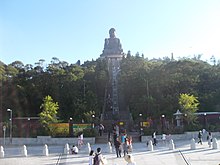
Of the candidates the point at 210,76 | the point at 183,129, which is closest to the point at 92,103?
the point at 183,129

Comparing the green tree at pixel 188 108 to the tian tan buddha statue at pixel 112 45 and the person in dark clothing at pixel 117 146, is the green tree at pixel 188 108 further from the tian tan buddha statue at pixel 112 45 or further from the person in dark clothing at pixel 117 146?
the tian tan buddha statue at pixel 112 45

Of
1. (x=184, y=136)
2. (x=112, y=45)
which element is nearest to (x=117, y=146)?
(x=184, y=136)

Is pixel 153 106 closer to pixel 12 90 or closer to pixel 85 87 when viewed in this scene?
pixel 85 87

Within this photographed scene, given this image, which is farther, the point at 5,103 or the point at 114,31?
the point at 114,31

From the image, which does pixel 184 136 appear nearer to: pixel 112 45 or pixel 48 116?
pixel 48 116

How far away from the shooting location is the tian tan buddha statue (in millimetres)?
82938

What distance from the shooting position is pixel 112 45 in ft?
276

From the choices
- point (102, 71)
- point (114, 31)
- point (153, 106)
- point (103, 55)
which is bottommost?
point (153, 106)

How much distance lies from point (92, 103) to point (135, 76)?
8554mm

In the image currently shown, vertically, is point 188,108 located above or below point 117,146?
above

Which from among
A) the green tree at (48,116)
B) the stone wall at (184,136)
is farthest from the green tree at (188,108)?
the green tree at (48,116)

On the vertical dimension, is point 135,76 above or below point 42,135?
above

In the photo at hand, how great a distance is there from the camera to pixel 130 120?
3881 cm

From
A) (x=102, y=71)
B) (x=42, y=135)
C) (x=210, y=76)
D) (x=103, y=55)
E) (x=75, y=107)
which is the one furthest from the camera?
(x=103, y=55)
